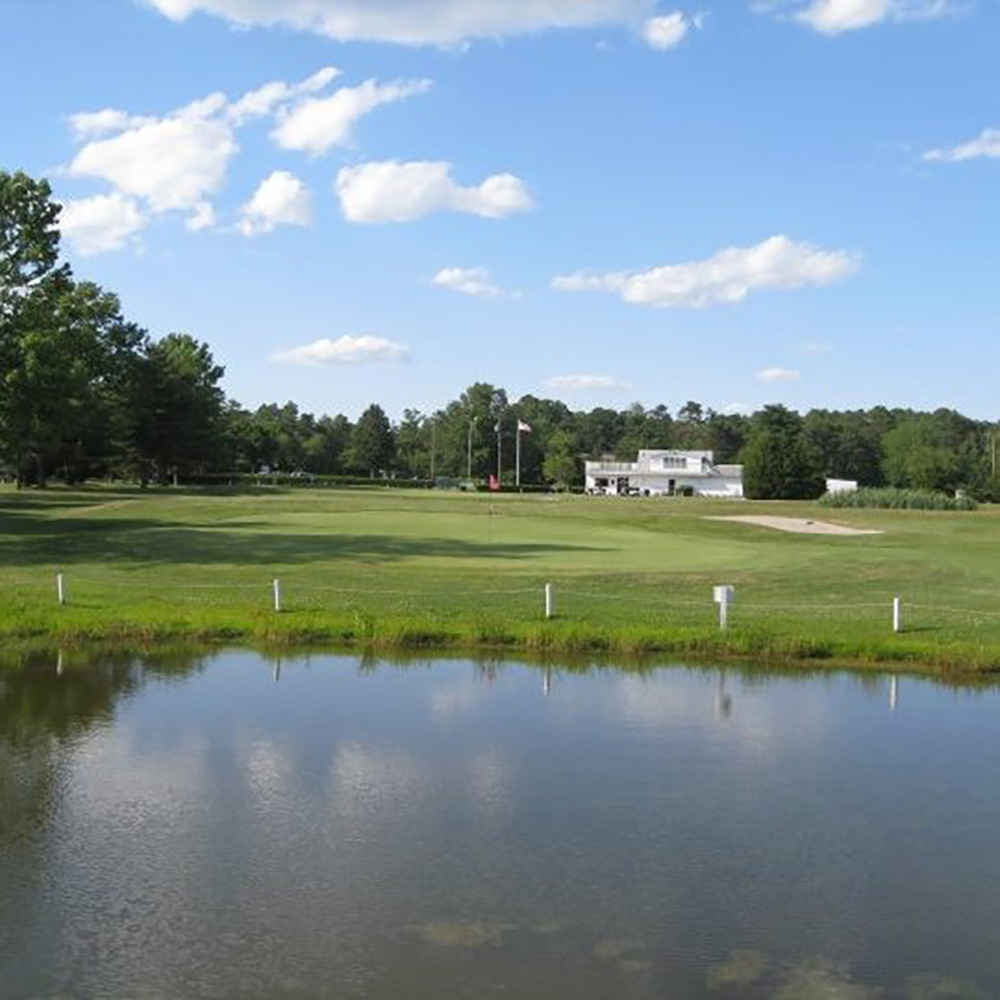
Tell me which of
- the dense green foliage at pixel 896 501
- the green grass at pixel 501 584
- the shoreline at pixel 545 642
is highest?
the dense green foliage at pixel 896 501

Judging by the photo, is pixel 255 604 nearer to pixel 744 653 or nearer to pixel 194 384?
pixel 744 653

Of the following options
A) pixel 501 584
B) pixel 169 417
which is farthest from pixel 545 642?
pixel 169 417

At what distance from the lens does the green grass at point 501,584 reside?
2341 cm

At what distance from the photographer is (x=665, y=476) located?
149500mm

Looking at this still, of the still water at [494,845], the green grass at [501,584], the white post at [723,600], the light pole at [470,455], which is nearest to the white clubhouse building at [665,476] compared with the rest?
the light pole at [470,455]

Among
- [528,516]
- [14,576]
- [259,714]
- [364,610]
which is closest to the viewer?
→ [259,714]

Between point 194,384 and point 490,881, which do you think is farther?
point 194,384

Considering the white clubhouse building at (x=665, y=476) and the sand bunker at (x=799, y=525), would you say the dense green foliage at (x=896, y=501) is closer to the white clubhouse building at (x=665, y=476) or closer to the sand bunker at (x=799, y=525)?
the sand bunker at (x=799, y=525)

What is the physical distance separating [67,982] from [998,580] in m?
31.1

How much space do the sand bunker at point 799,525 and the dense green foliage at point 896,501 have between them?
13.8 metres

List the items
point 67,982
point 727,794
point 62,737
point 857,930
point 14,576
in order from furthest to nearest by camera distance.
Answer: point 14,576 < point 62,737 < point 727,794 < point 857,930 < point 67,982

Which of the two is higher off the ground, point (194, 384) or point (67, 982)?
point (194, 384)

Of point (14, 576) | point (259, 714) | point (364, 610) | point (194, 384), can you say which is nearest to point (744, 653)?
point (364, 610)

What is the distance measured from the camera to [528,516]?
65125mm
